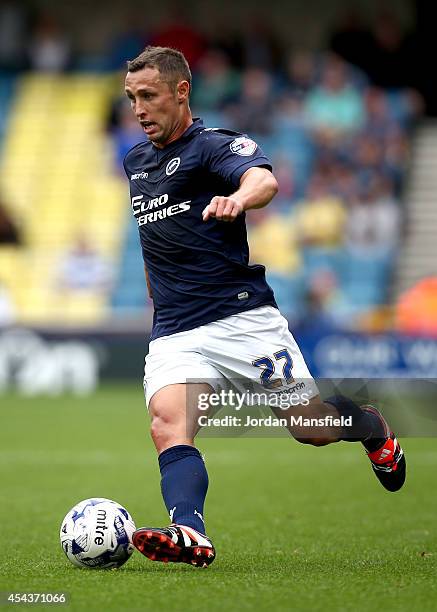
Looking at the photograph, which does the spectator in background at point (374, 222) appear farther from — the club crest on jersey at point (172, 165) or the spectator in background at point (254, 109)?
the club crest on jersey at point (172, 165)

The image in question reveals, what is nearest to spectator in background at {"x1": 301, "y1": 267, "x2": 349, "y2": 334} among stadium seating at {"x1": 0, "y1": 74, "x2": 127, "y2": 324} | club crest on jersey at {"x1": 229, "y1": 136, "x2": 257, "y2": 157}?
stadium seating at {"x1": 0, "y1": 74, "x2": 127, "y2": 324}

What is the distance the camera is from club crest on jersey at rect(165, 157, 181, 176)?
19.0 feet

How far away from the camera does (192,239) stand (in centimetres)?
579

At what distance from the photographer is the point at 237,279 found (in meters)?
5.86

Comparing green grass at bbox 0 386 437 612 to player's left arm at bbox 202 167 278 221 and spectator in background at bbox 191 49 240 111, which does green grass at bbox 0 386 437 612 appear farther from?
spectator in background at bbox 191 49 240 111

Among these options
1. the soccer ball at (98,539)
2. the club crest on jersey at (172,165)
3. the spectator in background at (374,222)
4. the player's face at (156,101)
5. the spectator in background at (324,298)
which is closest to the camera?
the soccer ball at (98,539)

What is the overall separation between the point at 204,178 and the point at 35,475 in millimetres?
4496

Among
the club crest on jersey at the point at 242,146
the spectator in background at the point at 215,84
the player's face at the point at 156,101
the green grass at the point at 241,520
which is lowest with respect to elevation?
the green grass at the point at 241,520

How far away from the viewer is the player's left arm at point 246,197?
5102mm

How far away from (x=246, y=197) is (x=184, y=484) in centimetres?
125

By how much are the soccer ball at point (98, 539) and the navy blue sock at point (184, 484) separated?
26 centimetres

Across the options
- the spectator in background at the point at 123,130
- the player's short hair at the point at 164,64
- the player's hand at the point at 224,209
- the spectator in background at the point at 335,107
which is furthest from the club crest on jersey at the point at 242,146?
the spectator in background at the point at 123,130

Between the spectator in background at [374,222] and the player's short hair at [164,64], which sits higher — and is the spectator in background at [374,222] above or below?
below

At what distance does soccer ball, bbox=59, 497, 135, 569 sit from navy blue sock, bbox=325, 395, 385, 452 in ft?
3.71
